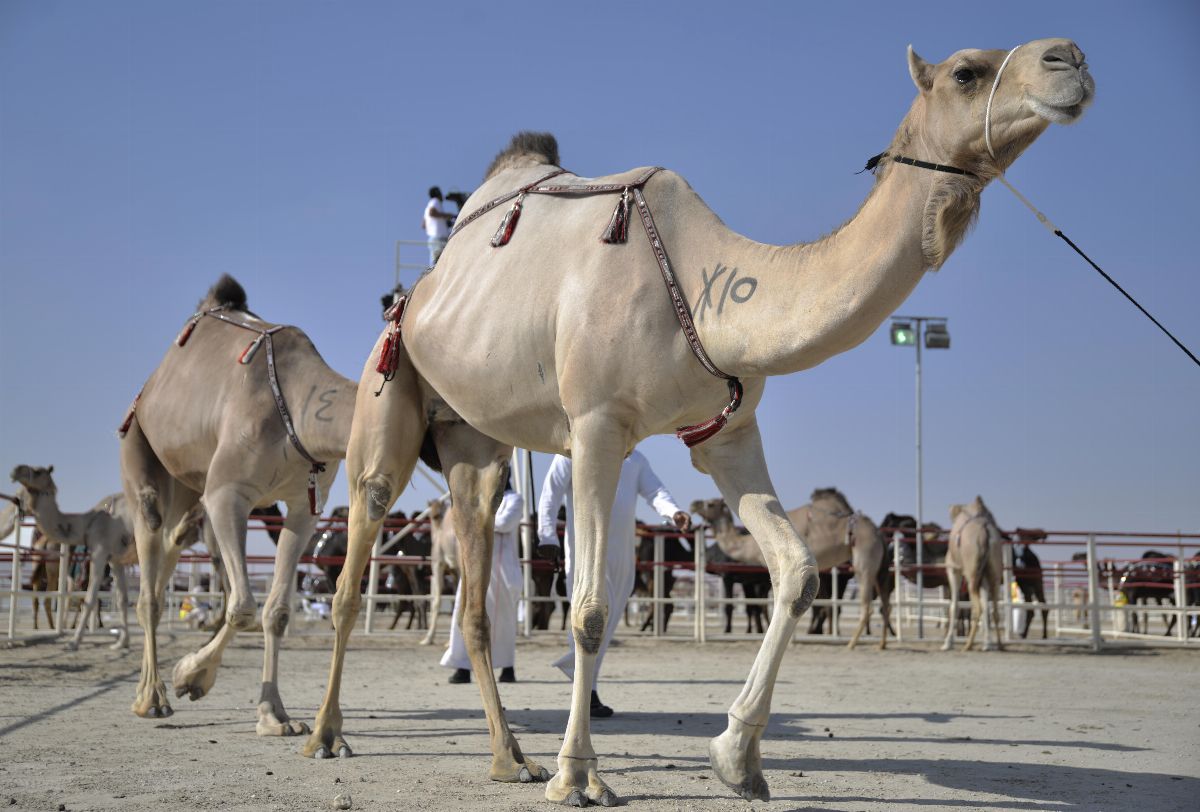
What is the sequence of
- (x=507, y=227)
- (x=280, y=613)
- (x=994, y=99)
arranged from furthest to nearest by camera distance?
(x=280, y=613) → (x=507, y=227) → (x=994, y=99)

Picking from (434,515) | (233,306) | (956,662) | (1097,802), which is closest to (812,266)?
(1097,802)

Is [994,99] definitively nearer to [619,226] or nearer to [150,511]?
[619,226]

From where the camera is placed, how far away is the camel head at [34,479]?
17.5m

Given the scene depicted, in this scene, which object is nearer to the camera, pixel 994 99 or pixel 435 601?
pixel 994 99

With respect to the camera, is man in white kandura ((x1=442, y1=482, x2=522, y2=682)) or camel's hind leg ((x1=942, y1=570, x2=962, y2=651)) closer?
man in white kandura ((x1=442, y1=482, x2=522, y2=682))

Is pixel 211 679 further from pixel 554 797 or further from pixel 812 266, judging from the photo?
pixel 812 266

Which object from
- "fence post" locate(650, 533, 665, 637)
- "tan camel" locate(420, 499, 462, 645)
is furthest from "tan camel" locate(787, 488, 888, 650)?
"tan camel" locate(420, 499, 462, 645)

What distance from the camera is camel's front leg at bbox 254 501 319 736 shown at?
6.98 meters

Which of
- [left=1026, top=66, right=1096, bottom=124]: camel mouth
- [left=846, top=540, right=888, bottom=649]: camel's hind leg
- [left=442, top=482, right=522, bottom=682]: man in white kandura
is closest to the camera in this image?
[left=1026, top=66, right=1096, bottom=124]: camel mouth

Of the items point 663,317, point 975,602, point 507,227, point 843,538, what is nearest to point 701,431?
point 663,317

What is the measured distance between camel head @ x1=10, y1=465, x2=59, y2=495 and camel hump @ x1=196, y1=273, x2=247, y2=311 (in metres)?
10.4

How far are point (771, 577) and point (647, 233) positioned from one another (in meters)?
1.55

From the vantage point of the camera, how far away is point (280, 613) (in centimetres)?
744

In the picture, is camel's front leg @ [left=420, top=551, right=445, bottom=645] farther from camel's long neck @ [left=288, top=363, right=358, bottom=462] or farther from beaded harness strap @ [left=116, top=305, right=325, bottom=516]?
camel's long neck @ [left=288, top=363, right=358, bottom=462]
